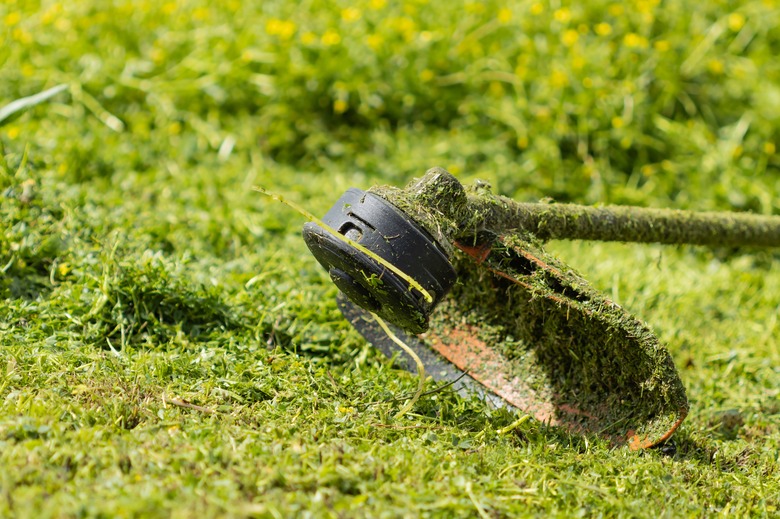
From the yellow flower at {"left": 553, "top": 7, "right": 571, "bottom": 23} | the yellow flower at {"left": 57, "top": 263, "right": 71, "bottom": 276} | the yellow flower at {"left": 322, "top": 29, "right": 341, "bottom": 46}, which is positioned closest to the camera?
Result: the yellow flower at {"left": 57, "top": 263, "right": 71, "bottom": 276}

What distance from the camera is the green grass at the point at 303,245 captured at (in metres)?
1.76

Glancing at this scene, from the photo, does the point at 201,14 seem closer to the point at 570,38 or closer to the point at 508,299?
the point at 570,38

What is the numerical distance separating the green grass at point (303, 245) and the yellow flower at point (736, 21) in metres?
0.02

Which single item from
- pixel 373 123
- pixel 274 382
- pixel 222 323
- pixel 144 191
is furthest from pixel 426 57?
pixel 274 382

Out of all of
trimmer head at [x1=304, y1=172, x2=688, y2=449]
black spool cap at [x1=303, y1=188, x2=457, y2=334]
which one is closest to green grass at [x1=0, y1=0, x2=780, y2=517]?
trimmer head at [x1=304, y1=172, x2=688, y2=449]

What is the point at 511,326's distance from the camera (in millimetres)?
2498

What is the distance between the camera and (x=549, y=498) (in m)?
1.79

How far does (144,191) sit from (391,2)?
2.36 metres

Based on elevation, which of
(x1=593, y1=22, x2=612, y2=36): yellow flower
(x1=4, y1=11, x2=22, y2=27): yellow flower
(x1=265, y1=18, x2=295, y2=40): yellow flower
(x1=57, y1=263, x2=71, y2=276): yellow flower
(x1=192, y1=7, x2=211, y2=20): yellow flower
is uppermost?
(x1=4, y1=11, x2=22, y2=27): yellow flower

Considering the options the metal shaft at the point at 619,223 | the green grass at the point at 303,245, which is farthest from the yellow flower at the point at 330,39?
A: the metal shaft at the point at 619,223

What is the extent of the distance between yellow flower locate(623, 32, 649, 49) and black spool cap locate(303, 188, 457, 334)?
3.23 metres

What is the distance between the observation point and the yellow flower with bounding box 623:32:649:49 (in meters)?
4.58

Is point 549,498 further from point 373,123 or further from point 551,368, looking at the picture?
point 373,123

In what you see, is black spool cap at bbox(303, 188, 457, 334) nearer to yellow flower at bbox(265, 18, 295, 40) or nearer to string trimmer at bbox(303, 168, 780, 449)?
string trimmer at bbox(303, 168, 780, 449)
